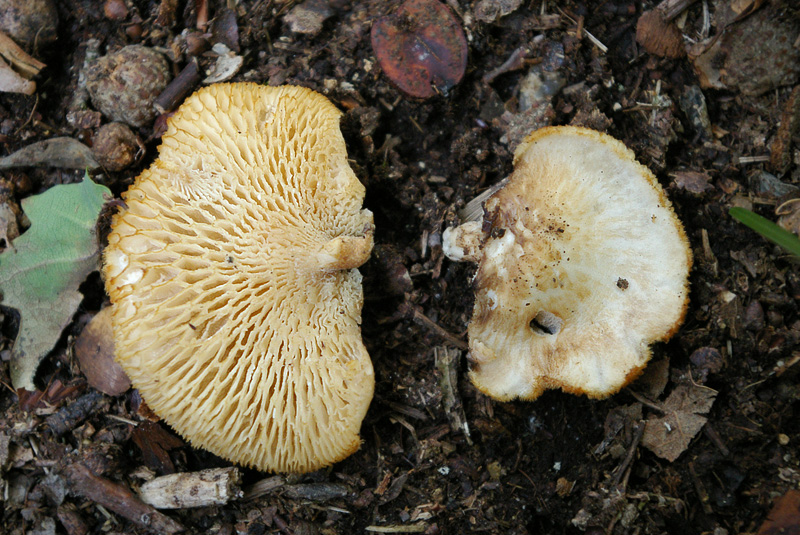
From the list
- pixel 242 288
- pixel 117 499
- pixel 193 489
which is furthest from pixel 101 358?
pixel 242 288

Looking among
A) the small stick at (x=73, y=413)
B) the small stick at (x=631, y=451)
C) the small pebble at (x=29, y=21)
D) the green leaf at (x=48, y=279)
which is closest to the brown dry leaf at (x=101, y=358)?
the small stick at (x=73, y=413)

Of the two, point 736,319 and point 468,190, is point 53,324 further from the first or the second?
point 736,319

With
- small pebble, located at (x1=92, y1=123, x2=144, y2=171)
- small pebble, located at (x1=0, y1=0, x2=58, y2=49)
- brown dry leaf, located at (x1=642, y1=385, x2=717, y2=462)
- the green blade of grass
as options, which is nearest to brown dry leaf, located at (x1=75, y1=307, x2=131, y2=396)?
small pebble, located at (x1=92, y1=123, x2=144, y2=171)

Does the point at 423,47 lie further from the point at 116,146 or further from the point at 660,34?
the point at 116,146

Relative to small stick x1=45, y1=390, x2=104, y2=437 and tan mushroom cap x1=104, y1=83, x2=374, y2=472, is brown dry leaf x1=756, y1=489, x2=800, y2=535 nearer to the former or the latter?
tan mushroom cap x1=104, y1=83, x2=374, y2=472

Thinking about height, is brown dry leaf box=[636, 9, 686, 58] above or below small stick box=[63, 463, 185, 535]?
above

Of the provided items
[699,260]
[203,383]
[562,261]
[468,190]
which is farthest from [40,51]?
[699,260]
